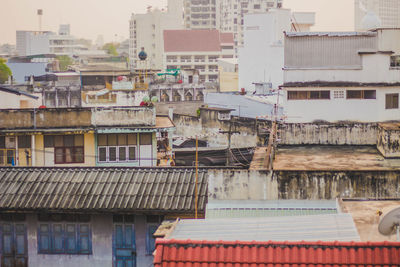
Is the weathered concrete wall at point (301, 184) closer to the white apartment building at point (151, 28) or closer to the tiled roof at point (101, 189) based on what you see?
the tiled roof at point (101, 189)

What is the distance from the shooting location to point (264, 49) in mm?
57375

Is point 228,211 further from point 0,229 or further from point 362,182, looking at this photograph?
point 0,229

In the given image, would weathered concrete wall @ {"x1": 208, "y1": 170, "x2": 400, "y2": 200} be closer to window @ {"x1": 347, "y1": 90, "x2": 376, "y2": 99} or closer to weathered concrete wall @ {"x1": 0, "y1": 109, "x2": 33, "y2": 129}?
weathered concrete wall @ {"x1": 0, "y1": 109, "x2": 33, "y2": 129}

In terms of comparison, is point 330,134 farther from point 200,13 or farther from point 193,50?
point 200,13

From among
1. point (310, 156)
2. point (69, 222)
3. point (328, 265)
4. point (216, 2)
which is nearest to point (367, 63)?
point (310, 156)

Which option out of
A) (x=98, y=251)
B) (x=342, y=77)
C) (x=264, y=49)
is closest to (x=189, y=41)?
(x=264, y=49)

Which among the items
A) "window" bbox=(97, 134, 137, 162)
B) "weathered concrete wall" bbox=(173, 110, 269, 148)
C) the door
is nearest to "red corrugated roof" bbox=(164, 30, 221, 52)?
"weathered concrete wall" bbox=(173, 110, 269, 148)

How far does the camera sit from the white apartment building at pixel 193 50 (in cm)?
10325

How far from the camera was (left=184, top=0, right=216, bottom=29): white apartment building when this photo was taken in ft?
474

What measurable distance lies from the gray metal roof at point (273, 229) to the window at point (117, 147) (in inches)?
579

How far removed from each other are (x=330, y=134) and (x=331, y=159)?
8.97ft

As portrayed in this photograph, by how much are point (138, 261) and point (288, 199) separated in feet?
12.8

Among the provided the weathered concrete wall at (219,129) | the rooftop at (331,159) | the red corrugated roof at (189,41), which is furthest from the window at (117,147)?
the red corrugated roof at (189,41)

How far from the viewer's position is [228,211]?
1485 centimetres
